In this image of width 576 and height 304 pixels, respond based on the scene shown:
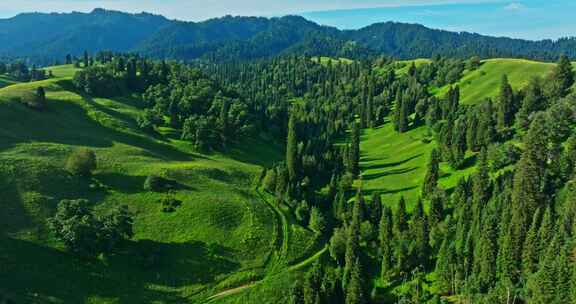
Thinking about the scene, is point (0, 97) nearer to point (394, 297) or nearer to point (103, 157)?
point (103, 157)

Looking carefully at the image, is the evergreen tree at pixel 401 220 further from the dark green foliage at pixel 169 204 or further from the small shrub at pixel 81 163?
the small shrub at pixel 81 163

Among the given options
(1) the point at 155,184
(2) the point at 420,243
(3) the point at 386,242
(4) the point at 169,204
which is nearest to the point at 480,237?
(2) the point at 420,243

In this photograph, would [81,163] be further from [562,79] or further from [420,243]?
[562,79]

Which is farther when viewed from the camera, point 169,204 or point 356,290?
point 169,204

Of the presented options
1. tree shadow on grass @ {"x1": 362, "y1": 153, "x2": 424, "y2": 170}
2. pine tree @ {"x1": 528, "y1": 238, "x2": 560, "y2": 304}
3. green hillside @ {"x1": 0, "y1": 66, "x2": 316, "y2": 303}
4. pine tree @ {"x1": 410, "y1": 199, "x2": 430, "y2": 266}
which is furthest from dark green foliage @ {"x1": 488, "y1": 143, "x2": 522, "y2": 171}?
green hillside @ {"x1": 0, "y1": 66, "x2": 316, "y2": 303}

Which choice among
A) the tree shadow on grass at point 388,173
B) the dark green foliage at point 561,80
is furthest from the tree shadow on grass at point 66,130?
the dark green foliage at point 561,80

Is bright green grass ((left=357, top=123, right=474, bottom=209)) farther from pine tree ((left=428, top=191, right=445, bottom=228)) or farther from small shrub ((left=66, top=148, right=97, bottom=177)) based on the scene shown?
small shrub ((left=66, top=148, right=97, bottom=177))
